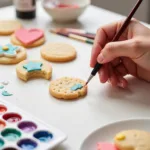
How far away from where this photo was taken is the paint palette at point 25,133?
0.70m

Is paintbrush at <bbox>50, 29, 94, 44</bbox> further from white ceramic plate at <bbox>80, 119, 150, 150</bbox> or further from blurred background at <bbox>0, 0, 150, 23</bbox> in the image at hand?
blurred background at <bbox>0, 0, 150, 23</bbox>

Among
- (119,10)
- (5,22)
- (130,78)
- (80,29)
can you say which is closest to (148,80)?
(130,78)

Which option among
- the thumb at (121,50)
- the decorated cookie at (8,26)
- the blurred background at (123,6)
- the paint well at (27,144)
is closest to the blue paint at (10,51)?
the decorated cookie at (8,26)

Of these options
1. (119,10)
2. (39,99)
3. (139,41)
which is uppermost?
(139,41)

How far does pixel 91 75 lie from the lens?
3.00ft

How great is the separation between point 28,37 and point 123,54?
32 centimetres

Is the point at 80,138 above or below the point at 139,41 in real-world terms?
below

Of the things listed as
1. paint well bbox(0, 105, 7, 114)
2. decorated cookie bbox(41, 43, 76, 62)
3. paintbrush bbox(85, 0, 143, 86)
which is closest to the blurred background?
decorated cookie bbox(41, 43, 76, 62)

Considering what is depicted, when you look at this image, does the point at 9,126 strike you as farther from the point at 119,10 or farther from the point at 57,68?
A: the point at 119,10

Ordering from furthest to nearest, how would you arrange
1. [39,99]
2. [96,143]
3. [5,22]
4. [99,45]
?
[5,22] < [99,45] < [39,99] < [96,143]

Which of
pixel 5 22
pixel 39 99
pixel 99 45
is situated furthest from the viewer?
pixel 5 22

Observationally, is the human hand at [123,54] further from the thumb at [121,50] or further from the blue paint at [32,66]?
the blue paint at [32,66]

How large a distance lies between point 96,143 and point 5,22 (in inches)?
23.6

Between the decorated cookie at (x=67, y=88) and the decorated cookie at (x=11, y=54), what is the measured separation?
14cm
